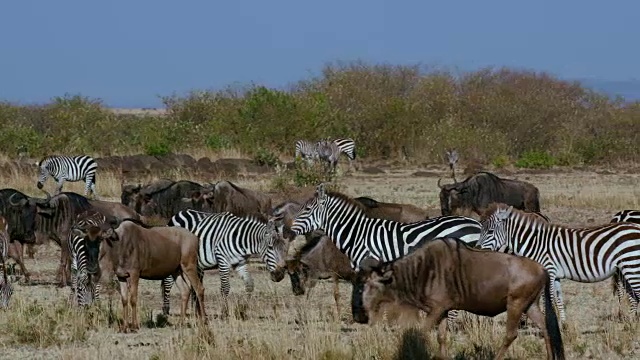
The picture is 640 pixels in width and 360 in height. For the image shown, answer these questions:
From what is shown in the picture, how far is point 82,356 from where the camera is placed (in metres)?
9.16

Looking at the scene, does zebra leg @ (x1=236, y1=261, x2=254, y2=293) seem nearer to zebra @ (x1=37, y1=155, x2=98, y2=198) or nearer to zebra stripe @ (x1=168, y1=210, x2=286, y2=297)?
zebra stripe @ (x1=168, y1=210, x2=286, y2=297)

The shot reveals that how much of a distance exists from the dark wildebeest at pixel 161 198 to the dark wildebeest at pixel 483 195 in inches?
149

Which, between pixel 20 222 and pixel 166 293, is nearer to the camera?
pixel 166 293

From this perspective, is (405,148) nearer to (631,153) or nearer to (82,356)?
(631,153)

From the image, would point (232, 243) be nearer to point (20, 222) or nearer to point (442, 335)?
point (20, 222)

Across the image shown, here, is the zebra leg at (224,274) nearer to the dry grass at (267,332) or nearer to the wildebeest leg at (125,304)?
the dry grass at (267,332)

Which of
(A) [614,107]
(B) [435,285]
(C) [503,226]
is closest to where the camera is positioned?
(B) [435,285]

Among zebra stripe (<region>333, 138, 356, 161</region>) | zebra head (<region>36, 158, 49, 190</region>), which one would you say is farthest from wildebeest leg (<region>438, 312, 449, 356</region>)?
zebra stripe (<region>333, 138, 356, 161</region>)

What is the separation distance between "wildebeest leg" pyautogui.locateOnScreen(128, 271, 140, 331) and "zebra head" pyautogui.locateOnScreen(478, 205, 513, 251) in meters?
3.36

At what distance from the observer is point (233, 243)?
43.7 feet

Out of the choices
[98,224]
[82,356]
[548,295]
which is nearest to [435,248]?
[548,295]

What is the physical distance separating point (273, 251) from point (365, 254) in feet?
4.11

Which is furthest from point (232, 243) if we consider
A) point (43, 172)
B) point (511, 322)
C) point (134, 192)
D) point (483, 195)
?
point (43, 172)

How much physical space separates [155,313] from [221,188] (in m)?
5.63
